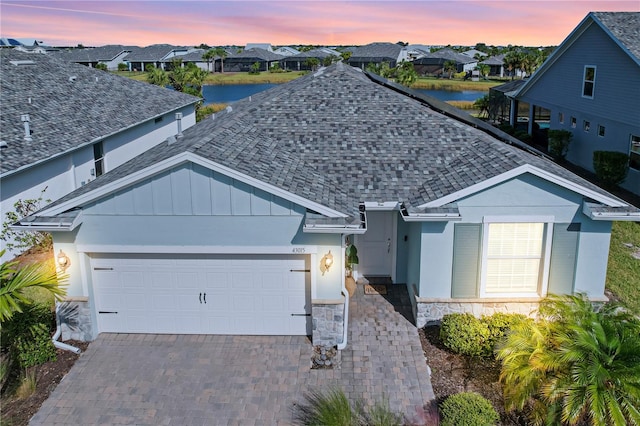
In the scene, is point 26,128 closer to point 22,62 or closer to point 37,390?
point 22,62

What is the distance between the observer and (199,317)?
1215 cm

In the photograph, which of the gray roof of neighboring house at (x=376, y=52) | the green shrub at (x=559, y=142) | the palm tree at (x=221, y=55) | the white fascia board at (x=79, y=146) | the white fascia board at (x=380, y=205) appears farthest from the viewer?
the palm tree at (x=221, y=55)

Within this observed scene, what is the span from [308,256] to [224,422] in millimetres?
3772

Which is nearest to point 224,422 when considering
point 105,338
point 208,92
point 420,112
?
point 105,338

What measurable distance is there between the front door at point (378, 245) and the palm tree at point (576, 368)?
5.33 meters

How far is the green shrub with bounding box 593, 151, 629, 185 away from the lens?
22.3m

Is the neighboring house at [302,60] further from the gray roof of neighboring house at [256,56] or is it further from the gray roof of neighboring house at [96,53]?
the gray roof of neighboring house at [96,53]

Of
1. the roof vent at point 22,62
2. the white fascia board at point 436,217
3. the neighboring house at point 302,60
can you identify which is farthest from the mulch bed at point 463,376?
the neighboring house at point 302,60

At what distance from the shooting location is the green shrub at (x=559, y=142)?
27.9 metres

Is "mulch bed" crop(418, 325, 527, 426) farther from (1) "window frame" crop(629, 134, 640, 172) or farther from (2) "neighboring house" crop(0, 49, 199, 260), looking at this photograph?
(1) "window frame" crop(629, 134, 640, 172)

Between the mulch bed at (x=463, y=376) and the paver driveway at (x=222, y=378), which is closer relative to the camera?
the paver driveway at (x=222, y=378)

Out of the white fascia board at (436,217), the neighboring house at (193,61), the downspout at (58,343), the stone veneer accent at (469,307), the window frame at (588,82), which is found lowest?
the downspout at (58,343)

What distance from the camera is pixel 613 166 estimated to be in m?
22.3

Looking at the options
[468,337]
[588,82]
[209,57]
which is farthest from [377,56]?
[468,337]
